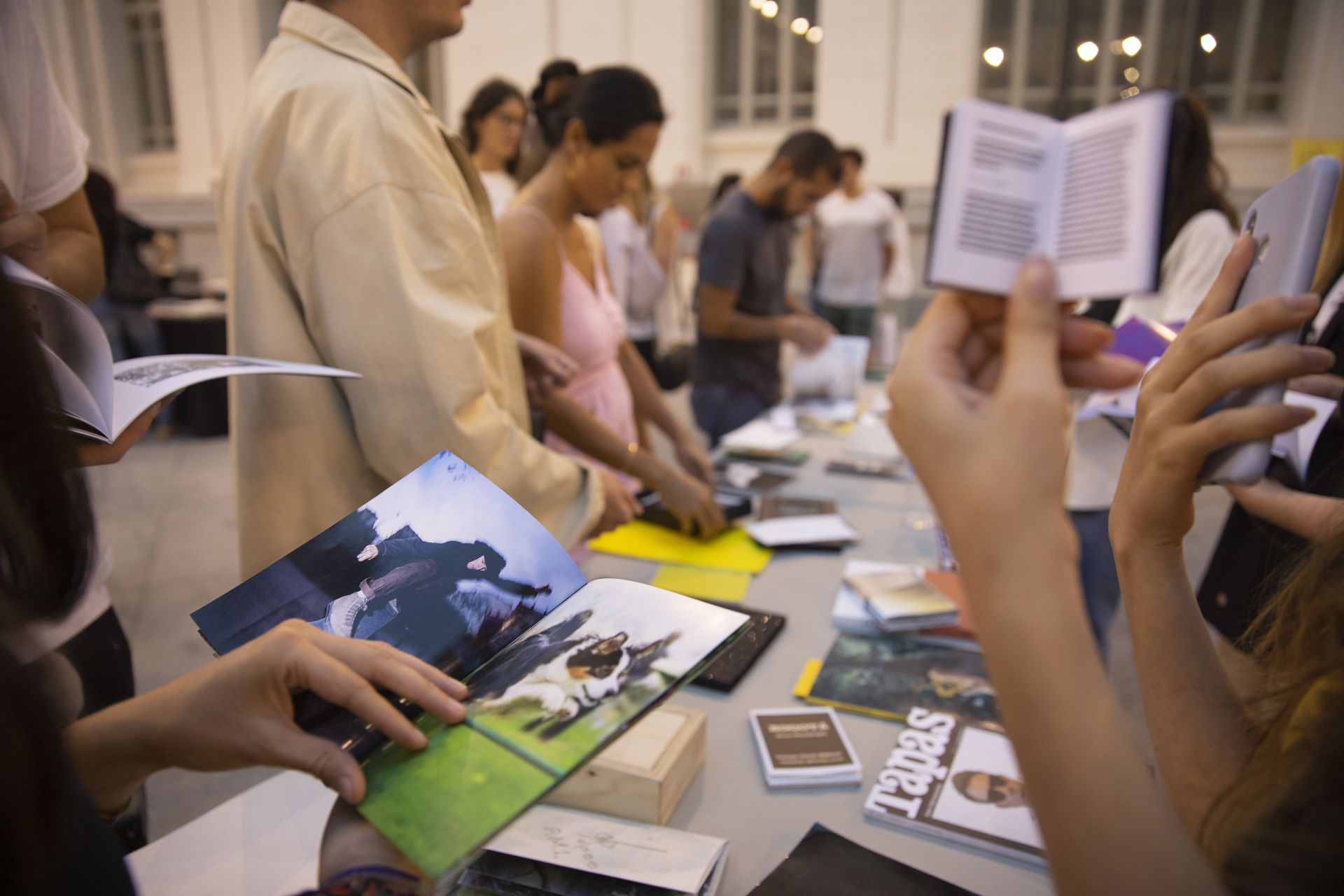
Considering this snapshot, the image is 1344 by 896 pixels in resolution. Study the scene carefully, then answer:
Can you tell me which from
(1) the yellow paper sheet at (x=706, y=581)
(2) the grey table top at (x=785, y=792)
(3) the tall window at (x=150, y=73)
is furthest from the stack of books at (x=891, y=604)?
(3) the tall window at (x=150, y=73)

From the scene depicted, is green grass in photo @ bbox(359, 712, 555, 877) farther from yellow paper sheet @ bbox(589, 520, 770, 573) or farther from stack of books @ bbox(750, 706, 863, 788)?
yellow paper sheet @ bbox(589, 520, 770, 573)

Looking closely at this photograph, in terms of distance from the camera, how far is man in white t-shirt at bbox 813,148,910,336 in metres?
6.07

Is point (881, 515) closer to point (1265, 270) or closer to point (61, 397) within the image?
point (1265, 270)

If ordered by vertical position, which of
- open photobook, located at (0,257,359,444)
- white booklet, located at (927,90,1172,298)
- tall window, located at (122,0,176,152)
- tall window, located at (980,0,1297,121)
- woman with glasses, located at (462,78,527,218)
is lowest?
open photobook, located at (0,257,359,444)

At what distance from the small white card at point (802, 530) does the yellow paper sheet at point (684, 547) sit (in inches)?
1.0

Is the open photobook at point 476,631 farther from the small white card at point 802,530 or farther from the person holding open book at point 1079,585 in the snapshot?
the small white card at point 802,530

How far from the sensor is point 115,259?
4.95m

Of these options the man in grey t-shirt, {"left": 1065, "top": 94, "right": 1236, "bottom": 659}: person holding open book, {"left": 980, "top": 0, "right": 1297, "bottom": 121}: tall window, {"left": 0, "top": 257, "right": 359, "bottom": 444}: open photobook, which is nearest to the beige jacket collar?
{"left": 0, "top": 257, "right": 359, "bottom": 444}: open photobook

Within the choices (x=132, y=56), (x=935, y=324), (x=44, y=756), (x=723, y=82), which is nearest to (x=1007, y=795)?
(x=935, y=324)

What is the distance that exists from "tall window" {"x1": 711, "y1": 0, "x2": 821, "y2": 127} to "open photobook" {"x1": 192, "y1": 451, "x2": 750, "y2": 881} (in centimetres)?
1017

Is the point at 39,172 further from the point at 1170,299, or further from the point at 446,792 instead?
the point at 1170,299

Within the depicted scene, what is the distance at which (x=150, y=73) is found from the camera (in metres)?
5.86

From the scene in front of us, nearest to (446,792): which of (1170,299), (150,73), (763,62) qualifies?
(1170,299)

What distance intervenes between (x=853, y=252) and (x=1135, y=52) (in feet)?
15.3
